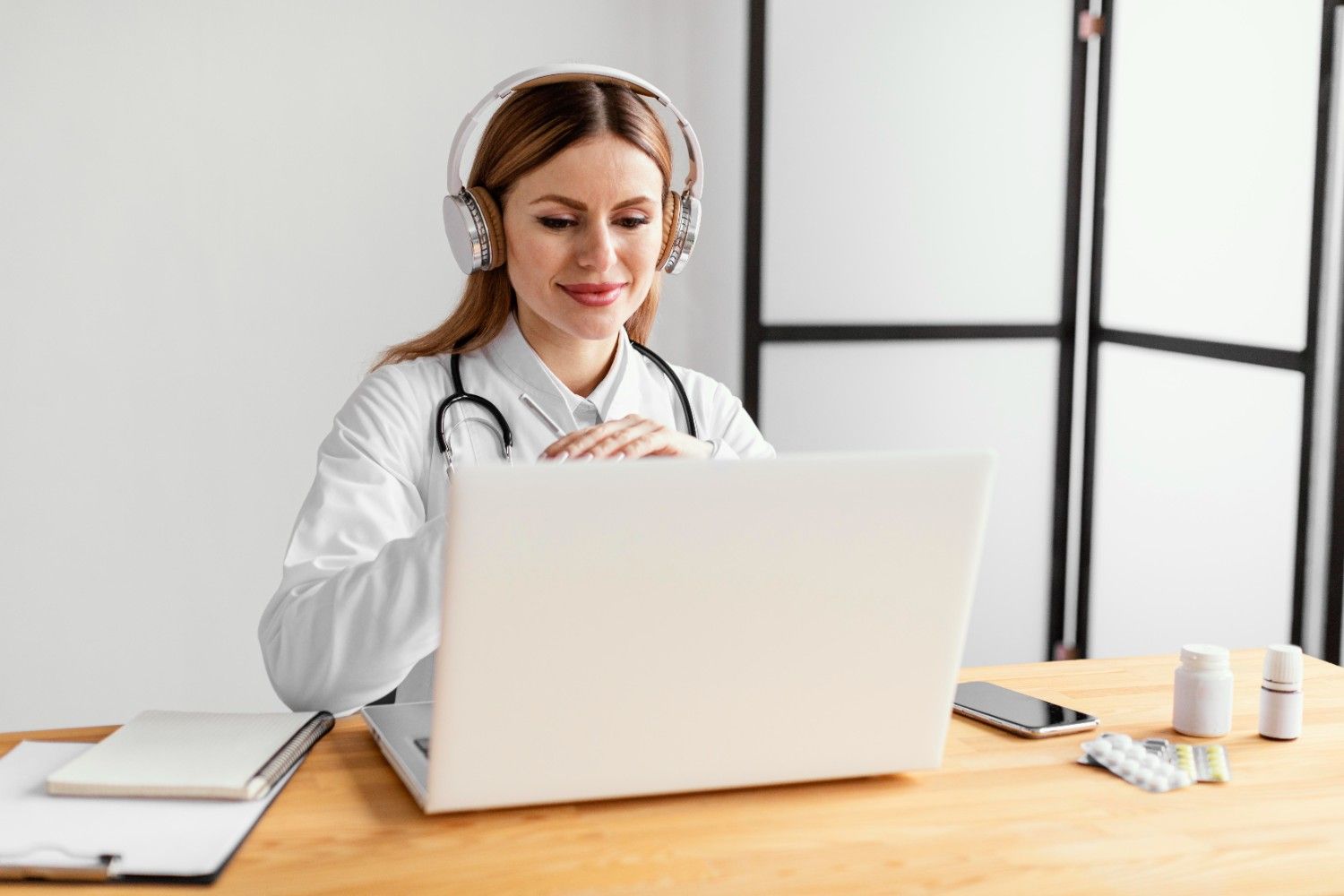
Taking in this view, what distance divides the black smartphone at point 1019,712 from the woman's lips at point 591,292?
2.13 feet

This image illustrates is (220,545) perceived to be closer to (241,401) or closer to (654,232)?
(241,401)

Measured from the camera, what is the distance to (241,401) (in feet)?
10.4

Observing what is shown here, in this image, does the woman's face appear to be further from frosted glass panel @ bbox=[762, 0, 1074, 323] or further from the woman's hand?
frosted glass panel @ bbox=[762, 0, 1074, 323]

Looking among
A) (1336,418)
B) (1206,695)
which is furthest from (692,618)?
(1336,418)

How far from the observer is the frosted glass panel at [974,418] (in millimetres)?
3338

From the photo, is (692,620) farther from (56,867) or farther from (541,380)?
(541,380)

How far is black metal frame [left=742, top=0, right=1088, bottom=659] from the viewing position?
3164 millimetres

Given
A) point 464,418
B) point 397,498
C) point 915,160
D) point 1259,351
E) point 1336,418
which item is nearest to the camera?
point 397,498

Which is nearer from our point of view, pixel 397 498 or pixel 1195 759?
pixel 1195 759

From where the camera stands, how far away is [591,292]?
1.78 meters

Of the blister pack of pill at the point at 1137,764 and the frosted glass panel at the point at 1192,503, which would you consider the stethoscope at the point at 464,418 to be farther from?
the frosted glass panel at the point at 1192,503

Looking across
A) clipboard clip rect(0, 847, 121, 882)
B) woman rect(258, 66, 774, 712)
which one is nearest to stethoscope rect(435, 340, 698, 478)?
woman rect(258, 66, 774, 712)

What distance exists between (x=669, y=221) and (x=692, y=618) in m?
0.94

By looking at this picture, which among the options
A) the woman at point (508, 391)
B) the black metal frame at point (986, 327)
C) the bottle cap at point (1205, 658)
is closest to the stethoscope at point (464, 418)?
the woman at point (508, 391)
